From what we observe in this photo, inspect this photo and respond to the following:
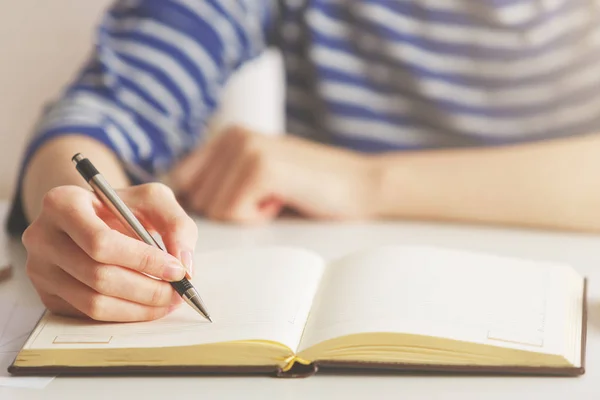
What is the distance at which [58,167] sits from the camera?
33.9 inches

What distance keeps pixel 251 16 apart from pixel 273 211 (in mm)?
379

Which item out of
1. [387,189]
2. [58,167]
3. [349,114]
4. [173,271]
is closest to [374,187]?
[387,189]

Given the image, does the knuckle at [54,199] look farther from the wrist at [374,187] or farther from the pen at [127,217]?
the wrist at [374,187]

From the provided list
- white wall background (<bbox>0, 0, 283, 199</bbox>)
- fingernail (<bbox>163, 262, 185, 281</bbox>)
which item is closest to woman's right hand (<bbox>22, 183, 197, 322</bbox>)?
fingernail (<bbox>163, 262, 185, 281</bbox>)

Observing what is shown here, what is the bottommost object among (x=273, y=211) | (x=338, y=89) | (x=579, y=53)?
(x=273, y=211)

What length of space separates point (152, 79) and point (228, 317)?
60cm

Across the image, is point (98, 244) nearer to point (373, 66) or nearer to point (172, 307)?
point (172, 307)

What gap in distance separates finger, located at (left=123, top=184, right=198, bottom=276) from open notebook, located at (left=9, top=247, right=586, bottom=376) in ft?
0.15

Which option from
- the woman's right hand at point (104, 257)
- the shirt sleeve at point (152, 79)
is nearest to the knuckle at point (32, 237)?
the woman's right hand at point (104, 257)

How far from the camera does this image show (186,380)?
0.54 metres

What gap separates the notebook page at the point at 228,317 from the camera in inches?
21.5

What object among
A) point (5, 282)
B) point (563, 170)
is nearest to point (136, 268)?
point (5, 282)

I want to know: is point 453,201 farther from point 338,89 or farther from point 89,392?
point 89,392

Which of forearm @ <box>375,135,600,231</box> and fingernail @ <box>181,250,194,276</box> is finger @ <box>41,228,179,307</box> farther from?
forearm @ <box>375,135,600,231</box>
